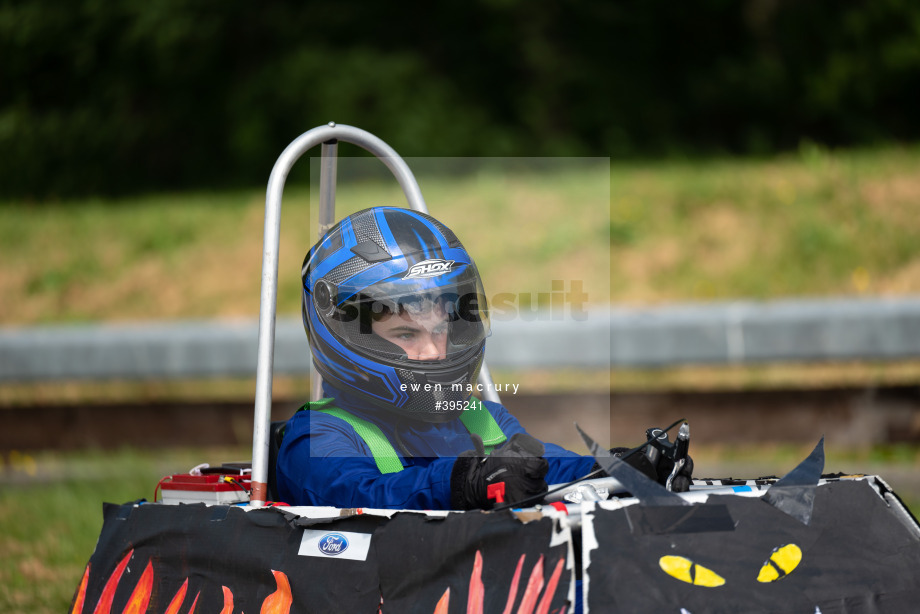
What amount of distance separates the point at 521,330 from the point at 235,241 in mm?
4879

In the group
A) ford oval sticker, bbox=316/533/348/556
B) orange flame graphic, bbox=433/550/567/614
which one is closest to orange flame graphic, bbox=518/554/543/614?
orange flame graphic, bbox=433/550/567/614

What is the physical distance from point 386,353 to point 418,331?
0.11 metres

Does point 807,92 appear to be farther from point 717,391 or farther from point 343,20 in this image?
point 717,391

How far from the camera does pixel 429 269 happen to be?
282 centimetres

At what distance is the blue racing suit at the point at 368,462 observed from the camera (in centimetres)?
238

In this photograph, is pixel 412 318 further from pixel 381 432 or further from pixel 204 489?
pixel 204 489

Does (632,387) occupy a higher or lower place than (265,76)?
lower

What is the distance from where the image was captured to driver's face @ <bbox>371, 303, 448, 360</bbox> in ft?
9.20

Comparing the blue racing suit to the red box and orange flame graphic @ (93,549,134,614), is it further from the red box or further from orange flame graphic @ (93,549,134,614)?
orange flame graphic @ (93,549,134,614)

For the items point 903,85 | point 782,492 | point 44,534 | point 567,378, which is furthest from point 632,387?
point 903,85

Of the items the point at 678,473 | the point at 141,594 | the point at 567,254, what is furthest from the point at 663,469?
the point at 567,254

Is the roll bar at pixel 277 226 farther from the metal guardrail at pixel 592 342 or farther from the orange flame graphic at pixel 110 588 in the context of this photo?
the metal guardrail at pixel 592 342

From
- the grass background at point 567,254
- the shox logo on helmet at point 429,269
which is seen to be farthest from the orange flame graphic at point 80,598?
the grass background at point 567,254

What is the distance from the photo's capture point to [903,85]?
14.2 meters
